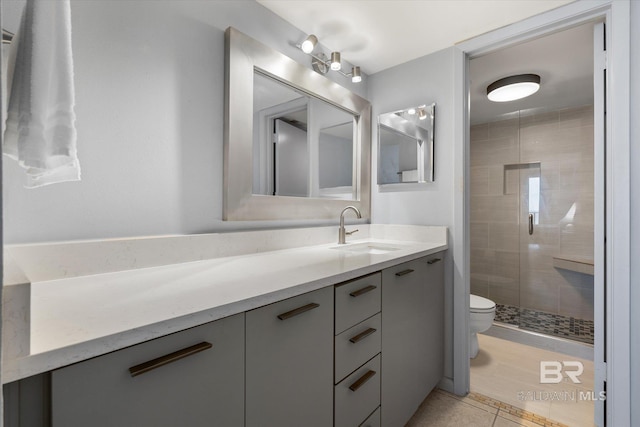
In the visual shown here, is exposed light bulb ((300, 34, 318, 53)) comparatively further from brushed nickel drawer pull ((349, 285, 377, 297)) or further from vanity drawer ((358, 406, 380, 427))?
vanity drawer ((358, 406, 380, 427))

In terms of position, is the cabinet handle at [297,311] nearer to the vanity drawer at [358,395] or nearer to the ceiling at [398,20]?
the vanity drawer at [358,395]

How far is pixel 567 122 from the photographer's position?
3031 mm

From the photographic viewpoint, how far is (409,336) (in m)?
1.49

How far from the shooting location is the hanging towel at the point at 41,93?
536mm

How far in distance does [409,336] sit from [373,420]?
0.41 m

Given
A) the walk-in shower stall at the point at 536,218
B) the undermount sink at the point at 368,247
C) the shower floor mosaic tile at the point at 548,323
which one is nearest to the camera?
the undermount sink at the point at 368,247

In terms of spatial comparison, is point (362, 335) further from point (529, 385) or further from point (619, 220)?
point (529, 385)

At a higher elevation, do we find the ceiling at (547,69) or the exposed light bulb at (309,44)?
the ceiling at (547,69)

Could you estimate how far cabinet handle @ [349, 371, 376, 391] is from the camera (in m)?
1.11

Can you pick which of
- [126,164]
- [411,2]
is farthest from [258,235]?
[411,2]

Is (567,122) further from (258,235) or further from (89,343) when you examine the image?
(89,343)

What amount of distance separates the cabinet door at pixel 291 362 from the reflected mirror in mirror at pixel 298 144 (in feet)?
2.59

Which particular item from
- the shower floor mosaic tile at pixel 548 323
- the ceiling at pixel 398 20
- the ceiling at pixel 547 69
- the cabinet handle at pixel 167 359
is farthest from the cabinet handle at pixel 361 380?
the shower floor mosaic tile at pixel 548 323

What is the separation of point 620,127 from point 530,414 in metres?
1.58
